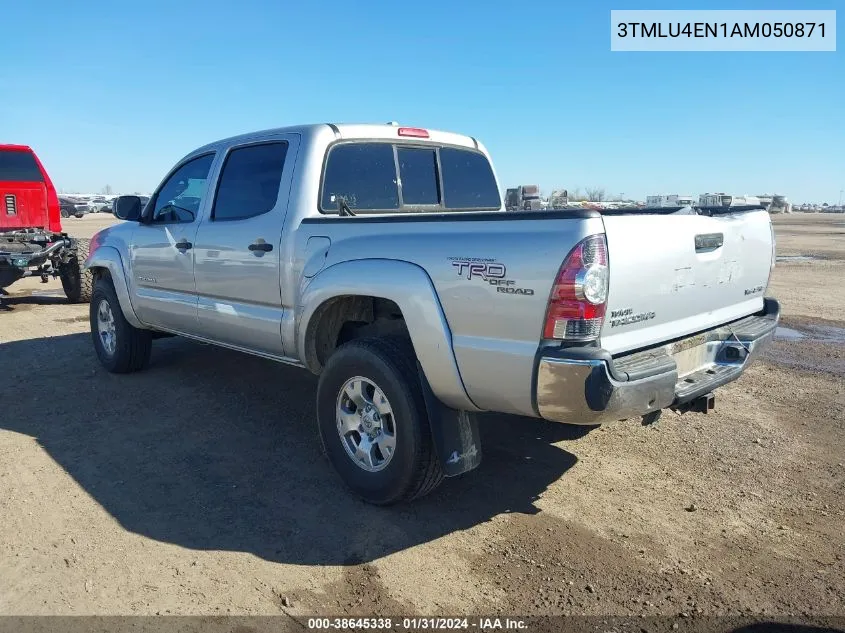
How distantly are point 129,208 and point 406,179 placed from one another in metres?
2.54

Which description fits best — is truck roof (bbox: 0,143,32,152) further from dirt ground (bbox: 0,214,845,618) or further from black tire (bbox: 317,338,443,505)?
black tire (bbox: 317,338,443,505)

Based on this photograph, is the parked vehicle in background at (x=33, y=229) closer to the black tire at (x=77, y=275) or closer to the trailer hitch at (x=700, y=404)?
the black tire at (x=77, y=275)

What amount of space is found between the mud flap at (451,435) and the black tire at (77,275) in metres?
8.60

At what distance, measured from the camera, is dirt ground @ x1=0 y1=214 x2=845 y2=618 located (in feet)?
9.18

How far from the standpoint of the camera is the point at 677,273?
3.08 meters

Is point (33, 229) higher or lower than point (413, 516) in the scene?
higher

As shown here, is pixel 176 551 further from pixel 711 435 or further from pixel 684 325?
pixel 711 435

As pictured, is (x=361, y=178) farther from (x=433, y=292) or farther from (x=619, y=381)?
(x=619, y=381)

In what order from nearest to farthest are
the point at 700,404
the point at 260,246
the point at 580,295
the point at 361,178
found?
the point at 580,295 < the point at 700,404 < the point at 260,246 < the point at 361,178

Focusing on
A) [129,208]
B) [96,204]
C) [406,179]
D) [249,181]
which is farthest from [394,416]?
[96,204]

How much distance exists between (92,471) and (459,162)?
3.27 meters

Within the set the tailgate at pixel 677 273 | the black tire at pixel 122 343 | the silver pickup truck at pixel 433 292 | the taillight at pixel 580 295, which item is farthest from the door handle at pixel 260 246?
the black tire at pixel 122 343

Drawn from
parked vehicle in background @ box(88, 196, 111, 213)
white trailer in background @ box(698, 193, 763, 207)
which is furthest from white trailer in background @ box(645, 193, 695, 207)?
parked vehicle in background @ box(88, 196, 111, 213)

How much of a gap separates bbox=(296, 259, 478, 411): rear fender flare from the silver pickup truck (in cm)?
1
